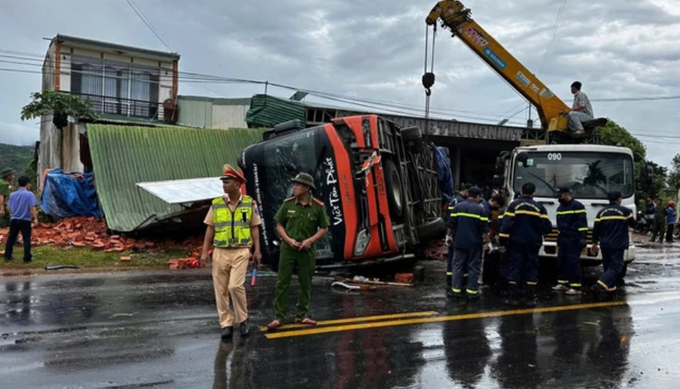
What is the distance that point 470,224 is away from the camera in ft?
25.2

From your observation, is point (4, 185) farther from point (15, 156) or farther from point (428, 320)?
point (15, 156)

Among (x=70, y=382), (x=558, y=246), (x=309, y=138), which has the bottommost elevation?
(x=70, y=382)

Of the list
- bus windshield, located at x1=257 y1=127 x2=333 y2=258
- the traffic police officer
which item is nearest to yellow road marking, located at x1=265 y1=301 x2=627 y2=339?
the traffic police officer

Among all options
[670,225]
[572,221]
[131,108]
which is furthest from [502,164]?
[131,108]

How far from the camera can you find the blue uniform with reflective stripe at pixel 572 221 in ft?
27.3

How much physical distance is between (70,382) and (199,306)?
276cm

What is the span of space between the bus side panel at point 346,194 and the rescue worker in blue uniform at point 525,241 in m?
2.14

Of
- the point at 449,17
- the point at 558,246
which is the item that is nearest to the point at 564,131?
the point at 449,17

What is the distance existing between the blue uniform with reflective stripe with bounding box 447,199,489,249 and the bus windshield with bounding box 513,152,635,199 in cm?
248

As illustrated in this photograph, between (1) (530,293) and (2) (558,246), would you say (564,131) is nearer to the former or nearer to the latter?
(2) (558,246)

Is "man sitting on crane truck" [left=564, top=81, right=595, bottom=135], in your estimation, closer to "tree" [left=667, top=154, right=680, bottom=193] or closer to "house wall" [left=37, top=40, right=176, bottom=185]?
"house wall" [left=37, top=40, right=176, bottom=185]

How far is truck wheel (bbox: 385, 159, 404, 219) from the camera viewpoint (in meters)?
8.54

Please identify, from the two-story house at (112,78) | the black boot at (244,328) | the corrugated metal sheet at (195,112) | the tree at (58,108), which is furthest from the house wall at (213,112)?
→ the black boot at (244,328)

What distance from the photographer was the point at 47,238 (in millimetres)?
12469
